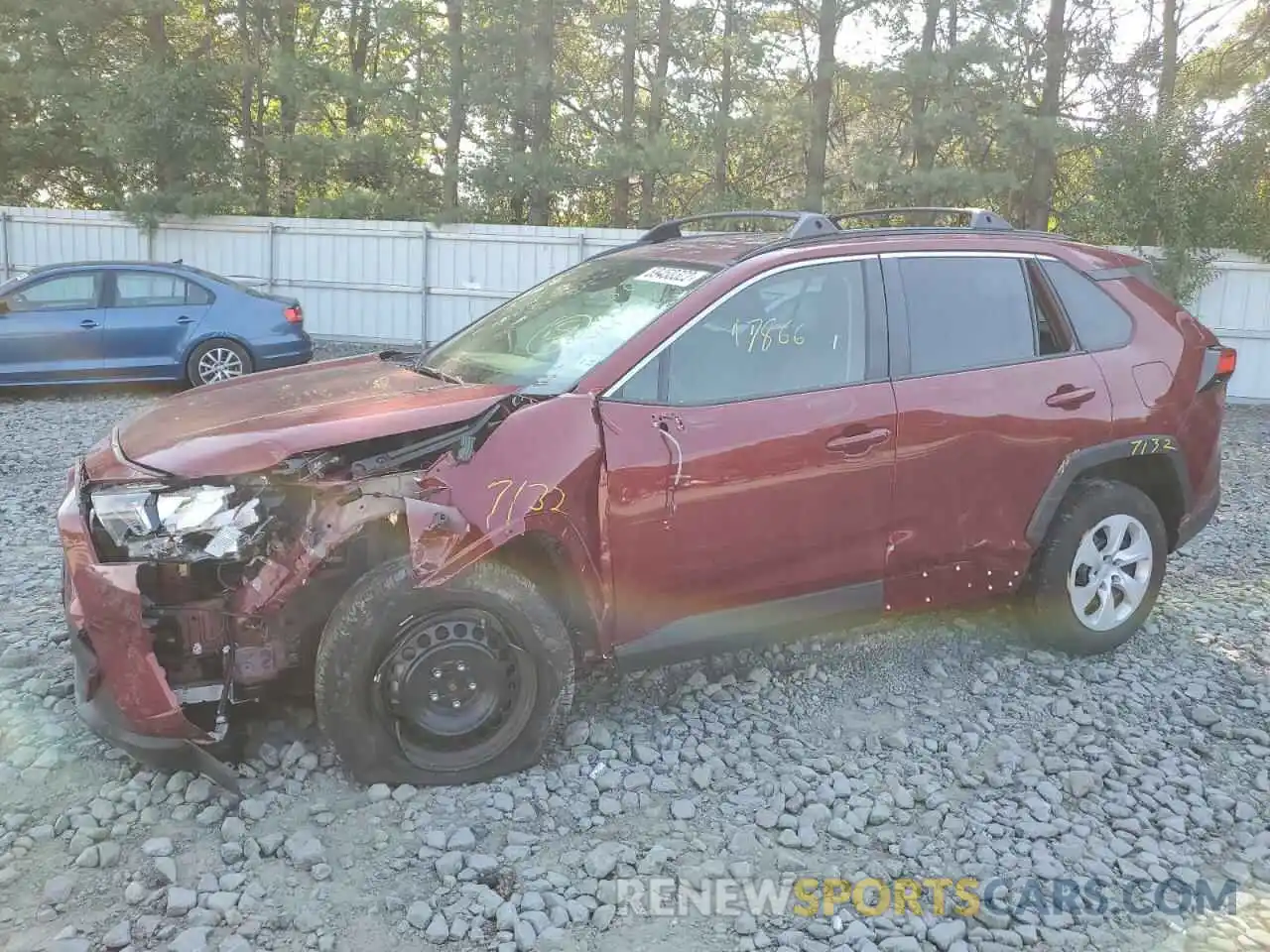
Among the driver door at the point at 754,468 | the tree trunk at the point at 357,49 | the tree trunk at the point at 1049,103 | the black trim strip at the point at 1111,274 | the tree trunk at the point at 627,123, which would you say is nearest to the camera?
the driver door at the point at 754,468

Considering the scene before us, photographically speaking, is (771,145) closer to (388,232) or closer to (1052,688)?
(388,232)

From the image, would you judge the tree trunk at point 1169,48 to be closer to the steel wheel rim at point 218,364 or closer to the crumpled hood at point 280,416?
the steel wheel rim at point 218,364

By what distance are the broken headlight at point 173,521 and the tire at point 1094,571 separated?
320cm

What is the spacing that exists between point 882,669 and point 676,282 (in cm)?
186

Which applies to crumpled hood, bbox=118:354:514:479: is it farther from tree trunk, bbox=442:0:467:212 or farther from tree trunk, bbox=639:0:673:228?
tree trunk, bbox=442:0:467:212

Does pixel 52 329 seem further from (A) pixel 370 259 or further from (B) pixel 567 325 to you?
(B) pixel 567 325

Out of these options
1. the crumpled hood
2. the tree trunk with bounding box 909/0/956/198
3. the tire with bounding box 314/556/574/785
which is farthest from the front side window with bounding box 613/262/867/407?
the tree trunk with bounding box 909/0/956/198

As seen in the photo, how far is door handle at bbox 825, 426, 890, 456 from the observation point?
3.83 metres

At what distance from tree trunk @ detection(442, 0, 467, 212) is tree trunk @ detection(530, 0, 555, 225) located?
123 centimetres

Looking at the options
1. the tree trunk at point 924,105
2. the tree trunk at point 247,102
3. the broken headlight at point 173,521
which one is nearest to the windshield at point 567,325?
the broken headlight at point 173,521

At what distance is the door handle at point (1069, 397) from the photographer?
431cm

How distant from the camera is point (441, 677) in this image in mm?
3338

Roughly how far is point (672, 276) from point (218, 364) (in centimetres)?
835

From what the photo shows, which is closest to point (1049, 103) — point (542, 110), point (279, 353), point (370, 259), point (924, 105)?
point (924, 105)
